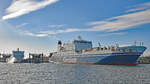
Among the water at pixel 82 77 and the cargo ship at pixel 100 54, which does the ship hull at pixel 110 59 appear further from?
the water at pixel 82 77

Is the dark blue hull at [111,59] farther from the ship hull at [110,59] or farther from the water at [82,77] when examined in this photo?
the water at [82,77]

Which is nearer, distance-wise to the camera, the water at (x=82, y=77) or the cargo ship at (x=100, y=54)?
the water at (x=82, y=77)

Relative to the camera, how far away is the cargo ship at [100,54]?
76.9 metres

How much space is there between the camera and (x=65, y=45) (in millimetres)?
116750

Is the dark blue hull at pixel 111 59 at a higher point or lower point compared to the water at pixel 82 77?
higher

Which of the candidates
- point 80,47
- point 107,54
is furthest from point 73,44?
point 107,54

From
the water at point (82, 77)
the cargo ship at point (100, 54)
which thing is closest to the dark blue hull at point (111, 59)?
the cargo ship at point (100, 54)

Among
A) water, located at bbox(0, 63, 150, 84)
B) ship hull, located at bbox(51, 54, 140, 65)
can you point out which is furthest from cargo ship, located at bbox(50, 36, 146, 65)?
water, located at bbox(0, 63, 150, 84)

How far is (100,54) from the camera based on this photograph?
8425 centimetres

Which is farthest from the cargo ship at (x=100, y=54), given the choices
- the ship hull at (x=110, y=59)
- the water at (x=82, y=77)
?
the water at (x=82, y=77)

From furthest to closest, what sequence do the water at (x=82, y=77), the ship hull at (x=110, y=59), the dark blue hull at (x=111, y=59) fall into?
the dark blue hull at (x=111, y=59) < the ship hull at (x=110, y=59) < the water at (x=82, y=77)

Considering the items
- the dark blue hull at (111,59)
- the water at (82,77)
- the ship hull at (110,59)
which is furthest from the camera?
the dark blue hull at (111,59)

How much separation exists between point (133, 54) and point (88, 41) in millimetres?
44283

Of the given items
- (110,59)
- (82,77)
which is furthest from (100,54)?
(82,77)
